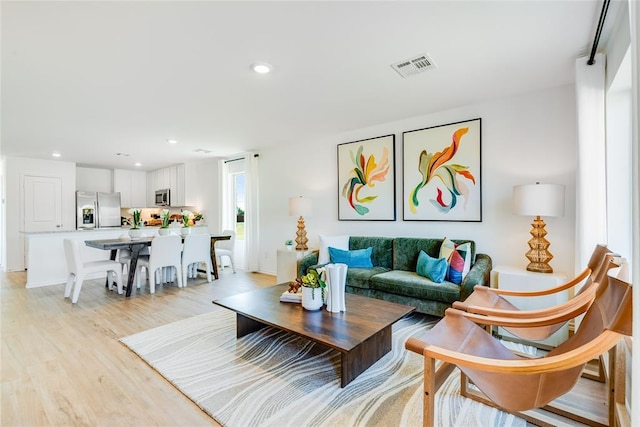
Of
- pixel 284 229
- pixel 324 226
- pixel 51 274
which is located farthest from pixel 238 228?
pixel 51 274

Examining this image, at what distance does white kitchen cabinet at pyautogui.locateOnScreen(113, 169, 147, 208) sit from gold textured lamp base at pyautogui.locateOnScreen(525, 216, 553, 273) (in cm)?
902

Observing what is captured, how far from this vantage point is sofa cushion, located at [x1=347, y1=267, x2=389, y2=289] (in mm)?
3428

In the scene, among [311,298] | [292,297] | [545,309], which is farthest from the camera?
[292,297]

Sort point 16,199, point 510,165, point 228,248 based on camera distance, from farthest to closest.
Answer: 1. point 16,199
2. point 228,248
3. point 510,165

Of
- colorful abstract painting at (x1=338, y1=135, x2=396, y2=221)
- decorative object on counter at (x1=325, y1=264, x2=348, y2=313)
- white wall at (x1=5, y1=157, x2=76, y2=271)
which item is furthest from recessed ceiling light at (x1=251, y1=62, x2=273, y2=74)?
white wall at (x1=5, y1=157, x2=76, y2=271)

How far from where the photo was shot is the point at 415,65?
2.52 meters

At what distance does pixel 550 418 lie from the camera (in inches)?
66.4

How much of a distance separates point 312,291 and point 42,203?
7346mm

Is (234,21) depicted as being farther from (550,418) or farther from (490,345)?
(550,418)

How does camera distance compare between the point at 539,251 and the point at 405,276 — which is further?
the point at 405,276

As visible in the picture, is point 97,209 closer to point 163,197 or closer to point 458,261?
point 163,197

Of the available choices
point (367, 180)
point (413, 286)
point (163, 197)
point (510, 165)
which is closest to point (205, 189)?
point (163, 197)

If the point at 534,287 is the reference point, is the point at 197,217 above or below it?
above

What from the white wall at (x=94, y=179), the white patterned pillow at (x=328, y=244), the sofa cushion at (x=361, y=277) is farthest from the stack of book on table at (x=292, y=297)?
the white wall at (x=94, y=179)
